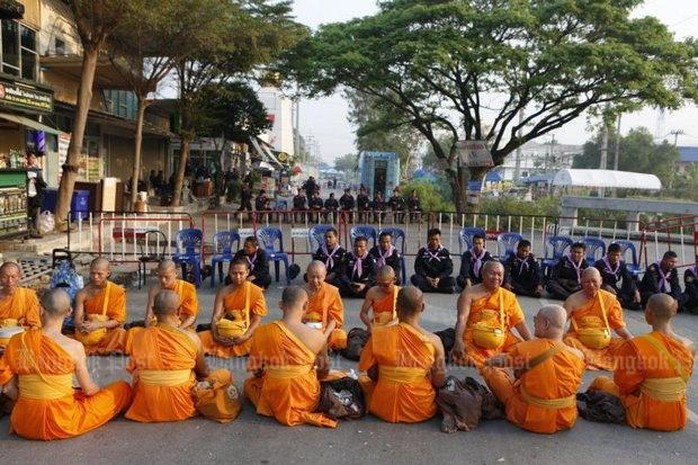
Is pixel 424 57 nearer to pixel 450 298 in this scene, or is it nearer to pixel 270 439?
pixel 450 298

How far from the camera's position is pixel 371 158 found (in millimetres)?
28328

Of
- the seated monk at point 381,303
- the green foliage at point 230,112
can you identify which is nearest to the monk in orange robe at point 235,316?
the seated monk at point 381,303

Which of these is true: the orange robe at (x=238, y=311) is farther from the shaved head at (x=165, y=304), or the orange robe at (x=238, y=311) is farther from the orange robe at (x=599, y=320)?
the orange robe at (x=599, y=320)

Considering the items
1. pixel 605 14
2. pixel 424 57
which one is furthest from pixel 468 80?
pixel 605 14

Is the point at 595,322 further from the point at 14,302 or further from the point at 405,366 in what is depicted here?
the point at 14,302

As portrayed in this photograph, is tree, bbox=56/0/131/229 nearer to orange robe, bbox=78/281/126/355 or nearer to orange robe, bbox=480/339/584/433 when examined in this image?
orange robe, bbox=78/281/126/355

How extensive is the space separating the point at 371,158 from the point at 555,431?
24.5 metres

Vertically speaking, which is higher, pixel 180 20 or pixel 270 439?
pixel 180 20

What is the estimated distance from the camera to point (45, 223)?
11891 millimetres

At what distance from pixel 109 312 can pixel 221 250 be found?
4104 millimetres

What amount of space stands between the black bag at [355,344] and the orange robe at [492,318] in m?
1.07

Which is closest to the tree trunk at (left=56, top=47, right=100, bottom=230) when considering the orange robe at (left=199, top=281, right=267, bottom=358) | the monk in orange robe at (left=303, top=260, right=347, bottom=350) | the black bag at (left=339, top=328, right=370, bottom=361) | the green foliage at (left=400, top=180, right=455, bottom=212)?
the orange robe at (left=199, top=281, right=267, bottom=358)

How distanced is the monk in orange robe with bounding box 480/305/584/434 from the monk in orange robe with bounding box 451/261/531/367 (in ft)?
3.53

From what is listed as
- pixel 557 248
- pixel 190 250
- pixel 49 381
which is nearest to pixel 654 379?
pixel 49 381
